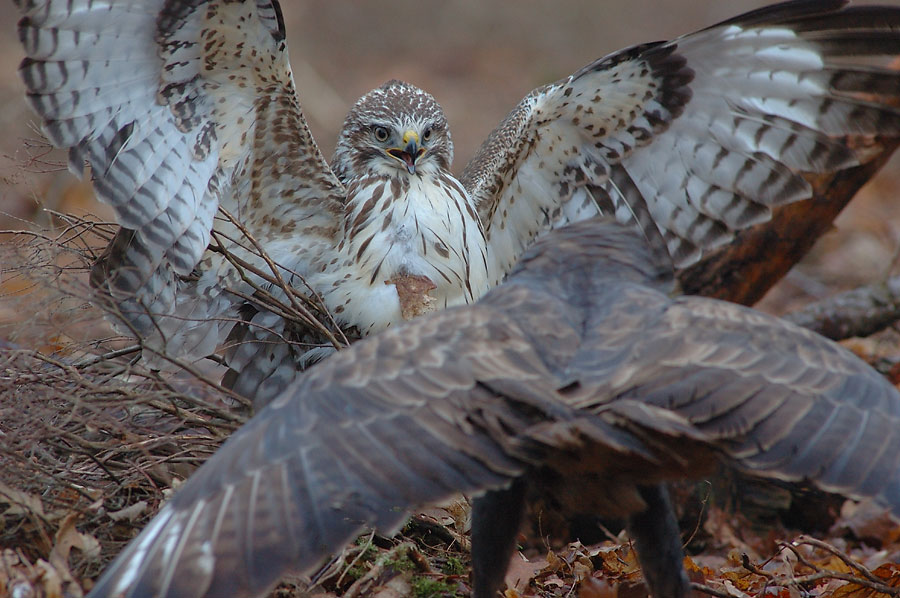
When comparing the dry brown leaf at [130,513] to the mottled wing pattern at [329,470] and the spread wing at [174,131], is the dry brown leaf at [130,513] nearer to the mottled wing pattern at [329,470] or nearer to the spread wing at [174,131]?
the spread wing at [174,131]

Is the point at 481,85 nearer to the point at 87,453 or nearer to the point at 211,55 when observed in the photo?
the point at 211,55

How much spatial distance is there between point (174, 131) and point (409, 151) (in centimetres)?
117

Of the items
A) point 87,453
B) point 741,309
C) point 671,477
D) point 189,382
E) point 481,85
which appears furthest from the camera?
point 481,85

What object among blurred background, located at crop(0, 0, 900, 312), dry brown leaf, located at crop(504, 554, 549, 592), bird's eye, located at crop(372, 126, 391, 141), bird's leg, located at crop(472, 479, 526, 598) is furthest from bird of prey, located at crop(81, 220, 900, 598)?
blurred background, located at crop(0, 0, 900, 312)

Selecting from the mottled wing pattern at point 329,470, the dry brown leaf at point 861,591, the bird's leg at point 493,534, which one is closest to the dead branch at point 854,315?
the dry brown leaf at point 861,591

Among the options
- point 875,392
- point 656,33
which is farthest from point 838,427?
point 656,33

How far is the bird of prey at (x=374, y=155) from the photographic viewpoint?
383 cm

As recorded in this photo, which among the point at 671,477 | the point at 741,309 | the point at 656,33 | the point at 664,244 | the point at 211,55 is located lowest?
the point at 671,477

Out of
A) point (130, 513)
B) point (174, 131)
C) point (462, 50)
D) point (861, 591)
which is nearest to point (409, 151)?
point (174, 131)

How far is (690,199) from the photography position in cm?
465

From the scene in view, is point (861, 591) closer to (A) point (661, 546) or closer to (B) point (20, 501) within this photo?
(A) point (661, 546)

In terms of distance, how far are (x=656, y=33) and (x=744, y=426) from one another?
1320cm

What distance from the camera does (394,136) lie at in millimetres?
4754

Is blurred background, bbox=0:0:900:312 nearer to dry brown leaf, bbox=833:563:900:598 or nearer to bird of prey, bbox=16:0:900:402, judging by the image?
bird of prey, bbox=16:0:900:402
